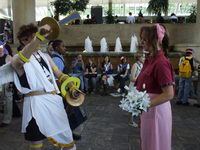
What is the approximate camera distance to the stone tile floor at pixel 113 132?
15.4 ft

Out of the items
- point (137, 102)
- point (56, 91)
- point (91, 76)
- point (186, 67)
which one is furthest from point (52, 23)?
point (91, 76)

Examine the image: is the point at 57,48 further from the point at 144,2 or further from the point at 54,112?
the point at 144,2

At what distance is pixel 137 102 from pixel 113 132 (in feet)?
10.7

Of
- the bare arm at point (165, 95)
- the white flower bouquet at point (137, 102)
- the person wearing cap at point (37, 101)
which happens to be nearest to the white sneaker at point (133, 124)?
the person wearing cap at point (37, 101)

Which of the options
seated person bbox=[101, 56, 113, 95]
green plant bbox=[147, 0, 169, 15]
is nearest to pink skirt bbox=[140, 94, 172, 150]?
seated person bbox=[101, 56, 113, 95]

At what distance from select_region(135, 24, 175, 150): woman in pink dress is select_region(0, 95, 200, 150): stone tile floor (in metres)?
2.23

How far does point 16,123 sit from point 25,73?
12.3 feet

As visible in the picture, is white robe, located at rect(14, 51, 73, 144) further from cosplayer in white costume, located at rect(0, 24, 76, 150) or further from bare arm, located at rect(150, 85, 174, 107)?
bare arm, located at rect(150, 85, 174, 107)

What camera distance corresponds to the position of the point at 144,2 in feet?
108

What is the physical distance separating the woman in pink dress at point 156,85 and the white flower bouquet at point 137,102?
0.07m

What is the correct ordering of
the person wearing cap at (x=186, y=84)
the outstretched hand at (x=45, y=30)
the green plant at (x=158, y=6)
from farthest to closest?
1. the green plant at (x=158, y=6)
2. the person wearing cap at (x=186, y=84)
3. the outstretched hand at (x=45, y=30)

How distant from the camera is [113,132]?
544cm

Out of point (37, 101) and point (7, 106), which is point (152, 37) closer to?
point (37, 101)

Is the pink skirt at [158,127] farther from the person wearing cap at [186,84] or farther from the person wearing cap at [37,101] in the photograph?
the person wearing cap at [186,84]
